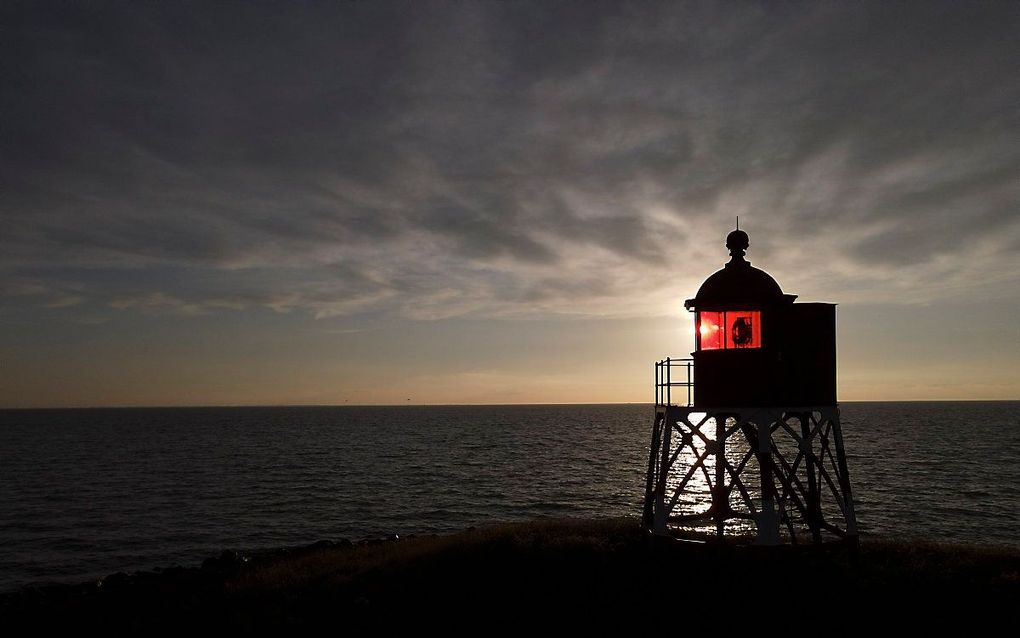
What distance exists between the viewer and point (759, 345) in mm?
21375

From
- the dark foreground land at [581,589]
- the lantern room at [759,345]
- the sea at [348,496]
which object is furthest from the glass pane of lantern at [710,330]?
the sea at [348,496]

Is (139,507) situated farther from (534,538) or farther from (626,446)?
(626,446)

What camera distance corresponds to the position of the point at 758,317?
21469 millimetres

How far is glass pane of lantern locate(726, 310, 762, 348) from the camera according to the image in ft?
70.4

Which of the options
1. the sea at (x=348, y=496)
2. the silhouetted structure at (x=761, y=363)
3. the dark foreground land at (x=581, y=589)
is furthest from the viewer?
the sea at (x=348, y=496)

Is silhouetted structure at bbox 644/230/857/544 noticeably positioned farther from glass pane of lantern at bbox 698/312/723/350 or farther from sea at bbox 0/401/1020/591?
sea at bbox 0/401/1020/591

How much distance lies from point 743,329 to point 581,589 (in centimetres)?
879

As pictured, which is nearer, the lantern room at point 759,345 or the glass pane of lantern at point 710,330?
the lantern room at point 759,345

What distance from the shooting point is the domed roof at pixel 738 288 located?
70.4 feet

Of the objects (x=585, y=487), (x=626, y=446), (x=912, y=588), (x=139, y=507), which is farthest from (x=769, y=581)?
(x=626, y=446)

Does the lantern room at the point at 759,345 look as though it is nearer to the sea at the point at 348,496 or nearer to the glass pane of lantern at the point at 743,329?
the glass pane of lantern at the point at 743,329

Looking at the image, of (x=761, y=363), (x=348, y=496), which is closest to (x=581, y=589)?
(x=761, y=363)

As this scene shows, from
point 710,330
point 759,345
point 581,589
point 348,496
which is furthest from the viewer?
point 348,496

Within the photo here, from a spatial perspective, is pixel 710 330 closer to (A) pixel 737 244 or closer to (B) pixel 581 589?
(A) pixel 737 244
